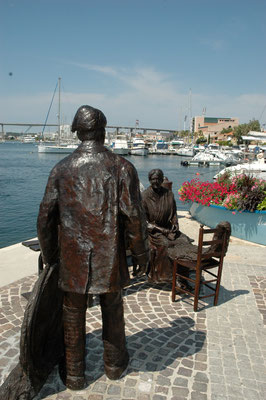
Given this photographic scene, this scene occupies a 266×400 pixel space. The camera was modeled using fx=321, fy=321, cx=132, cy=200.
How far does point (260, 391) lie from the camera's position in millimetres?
3055

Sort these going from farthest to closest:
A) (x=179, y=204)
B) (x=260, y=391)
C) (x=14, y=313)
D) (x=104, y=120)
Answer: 1. (x=179, y=204)
2. (x=14, y=313)
3. (x=260, y=391)
4. (x=104, y=120)

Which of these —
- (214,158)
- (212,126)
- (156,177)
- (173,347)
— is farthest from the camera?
(212,126)

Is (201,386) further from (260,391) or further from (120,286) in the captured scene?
(120,286)

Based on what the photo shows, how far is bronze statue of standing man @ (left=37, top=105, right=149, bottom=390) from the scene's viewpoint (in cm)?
266

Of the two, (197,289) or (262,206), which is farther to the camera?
(262,206)

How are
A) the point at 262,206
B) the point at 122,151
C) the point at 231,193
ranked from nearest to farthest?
the point at 262,206 < the point at 231,193 < the point at 122,151

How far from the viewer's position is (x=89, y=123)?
2.74m

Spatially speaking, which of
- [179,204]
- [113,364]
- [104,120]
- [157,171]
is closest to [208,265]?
[157,171]

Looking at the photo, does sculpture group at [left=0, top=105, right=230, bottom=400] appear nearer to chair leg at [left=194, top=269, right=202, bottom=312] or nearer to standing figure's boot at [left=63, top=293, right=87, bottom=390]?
standing figure's boot at [left=63, top=293, right=87, bottom=390]

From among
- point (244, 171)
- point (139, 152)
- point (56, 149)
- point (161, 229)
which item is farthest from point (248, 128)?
point (161, 229)

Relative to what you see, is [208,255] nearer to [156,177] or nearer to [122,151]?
[156,177]

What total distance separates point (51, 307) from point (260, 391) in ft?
7.00

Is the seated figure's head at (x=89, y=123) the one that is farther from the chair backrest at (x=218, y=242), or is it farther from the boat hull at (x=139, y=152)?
the boat hull at (x=139, y=152)

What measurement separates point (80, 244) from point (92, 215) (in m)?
0.27
